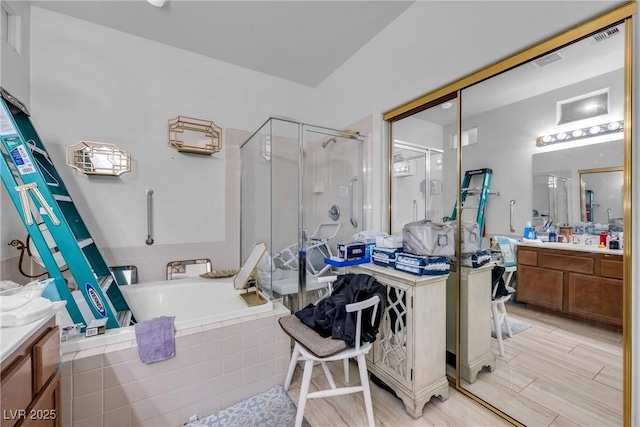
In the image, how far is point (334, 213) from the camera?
2.57 meters

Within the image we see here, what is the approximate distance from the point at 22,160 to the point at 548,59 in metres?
2.97

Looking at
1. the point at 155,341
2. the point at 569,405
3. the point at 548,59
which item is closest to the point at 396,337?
the point at 569,405

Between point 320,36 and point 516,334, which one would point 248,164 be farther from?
point 516,334

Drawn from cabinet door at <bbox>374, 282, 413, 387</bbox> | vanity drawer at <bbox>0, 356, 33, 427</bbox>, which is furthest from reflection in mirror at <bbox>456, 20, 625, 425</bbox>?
vanity drawer at <bbox>0, 356, 33, 427</bbox>

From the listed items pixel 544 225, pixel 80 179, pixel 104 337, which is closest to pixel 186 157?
pixel 80 179

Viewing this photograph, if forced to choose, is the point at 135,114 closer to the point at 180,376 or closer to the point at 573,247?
the point at 180,376

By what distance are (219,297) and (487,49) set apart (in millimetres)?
2784

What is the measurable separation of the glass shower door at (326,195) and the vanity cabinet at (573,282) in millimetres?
1390

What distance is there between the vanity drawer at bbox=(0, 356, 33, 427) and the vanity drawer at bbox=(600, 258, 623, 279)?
230cm

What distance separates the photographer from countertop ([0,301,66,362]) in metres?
0.73

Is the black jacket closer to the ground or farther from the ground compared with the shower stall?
closer to the ground

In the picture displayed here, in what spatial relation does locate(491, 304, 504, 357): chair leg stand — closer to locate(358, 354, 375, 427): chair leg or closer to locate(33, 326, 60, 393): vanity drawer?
locate(358, 354, 375, 427): chair leg

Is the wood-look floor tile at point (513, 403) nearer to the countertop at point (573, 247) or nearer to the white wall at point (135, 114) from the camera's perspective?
the countertop at point (573, 247)

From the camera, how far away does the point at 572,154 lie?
4.29 ft
